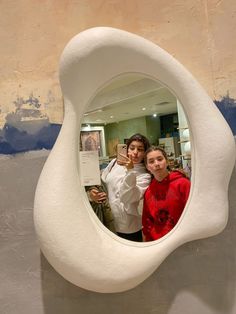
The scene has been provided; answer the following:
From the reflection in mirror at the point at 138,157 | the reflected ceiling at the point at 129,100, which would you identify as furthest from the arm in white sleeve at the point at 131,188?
the reflected ceiling at the point at 129,100

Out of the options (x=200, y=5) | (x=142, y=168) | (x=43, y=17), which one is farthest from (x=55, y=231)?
(x=200, y=5)

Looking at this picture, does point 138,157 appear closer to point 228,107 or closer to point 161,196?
point 161,196

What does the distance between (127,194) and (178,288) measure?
0.23 metres

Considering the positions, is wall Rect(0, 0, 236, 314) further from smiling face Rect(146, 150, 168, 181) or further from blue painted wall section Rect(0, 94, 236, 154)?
smiling face Rect(146, 150, 168, 181)

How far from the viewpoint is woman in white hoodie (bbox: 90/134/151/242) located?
58 cm

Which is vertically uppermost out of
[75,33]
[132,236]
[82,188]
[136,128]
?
[75,33]

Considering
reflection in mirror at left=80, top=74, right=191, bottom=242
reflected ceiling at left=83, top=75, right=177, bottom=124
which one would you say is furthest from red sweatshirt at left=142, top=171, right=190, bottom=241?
reflected ceiling at left=83, top=75, right=177, bottom=124

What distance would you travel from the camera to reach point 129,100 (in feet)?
1.90

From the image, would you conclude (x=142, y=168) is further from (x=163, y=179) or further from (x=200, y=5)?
(x=200, y=5)

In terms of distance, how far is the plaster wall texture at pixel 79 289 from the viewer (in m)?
0.62

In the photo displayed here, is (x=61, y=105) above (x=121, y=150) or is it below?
above

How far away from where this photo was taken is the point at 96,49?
54 centimetres

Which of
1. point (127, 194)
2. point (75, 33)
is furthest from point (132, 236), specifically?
point (75, 33)

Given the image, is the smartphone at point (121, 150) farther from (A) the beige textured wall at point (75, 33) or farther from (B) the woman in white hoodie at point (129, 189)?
(A) the beige textured wall at point (75, 33)
